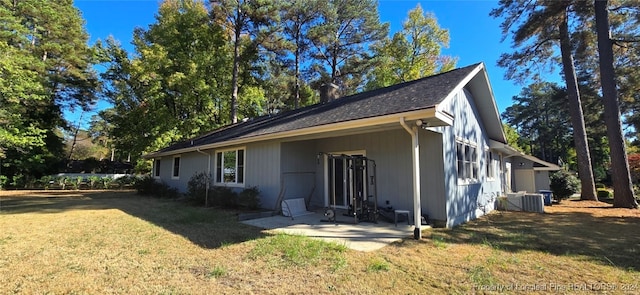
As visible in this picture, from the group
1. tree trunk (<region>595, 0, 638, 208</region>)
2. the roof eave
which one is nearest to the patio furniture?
the roof eave

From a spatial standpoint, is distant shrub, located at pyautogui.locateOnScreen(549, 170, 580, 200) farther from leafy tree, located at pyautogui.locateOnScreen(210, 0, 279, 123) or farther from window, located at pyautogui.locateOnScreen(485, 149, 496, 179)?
leafy tree, located at pyautogui.locateOnScreen(210, 0, 279, 123)

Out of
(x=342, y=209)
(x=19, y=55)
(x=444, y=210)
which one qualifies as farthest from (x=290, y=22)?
(x=444, y=210)

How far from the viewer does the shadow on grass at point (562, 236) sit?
191 inches

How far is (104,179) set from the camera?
20.1m

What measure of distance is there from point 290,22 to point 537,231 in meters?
20.7

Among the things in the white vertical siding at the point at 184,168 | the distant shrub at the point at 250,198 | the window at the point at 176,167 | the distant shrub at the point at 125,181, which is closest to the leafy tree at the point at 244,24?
the white vertical siding at the point at 184,168

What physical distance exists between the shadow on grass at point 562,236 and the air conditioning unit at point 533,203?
4.64ft

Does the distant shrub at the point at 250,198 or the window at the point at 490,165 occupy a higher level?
the window at the point at 490,165

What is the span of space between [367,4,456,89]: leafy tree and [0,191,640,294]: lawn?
53.0ft

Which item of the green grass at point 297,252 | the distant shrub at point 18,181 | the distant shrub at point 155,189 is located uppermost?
the distant shrub at point 18,181

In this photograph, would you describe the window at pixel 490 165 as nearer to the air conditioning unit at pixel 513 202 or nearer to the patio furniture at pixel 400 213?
the air conditioning unit at pixel 513 202

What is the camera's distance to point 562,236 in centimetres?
611

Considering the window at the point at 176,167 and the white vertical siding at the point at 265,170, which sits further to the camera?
the window at the point at 176,167

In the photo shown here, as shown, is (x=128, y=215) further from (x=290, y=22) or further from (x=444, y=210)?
(x=290, y=22)
